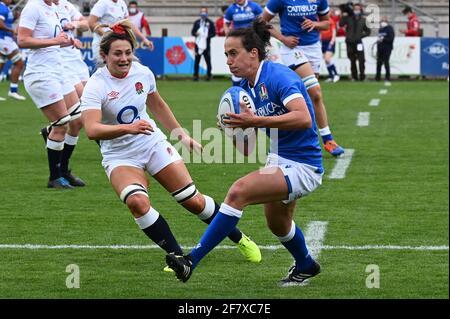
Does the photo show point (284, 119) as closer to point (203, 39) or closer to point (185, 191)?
point (185, 191)

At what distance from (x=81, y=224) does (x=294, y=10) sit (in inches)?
213

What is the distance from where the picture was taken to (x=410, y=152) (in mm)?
14141

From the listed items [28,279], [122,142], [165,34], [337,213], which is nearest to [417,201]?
[337,213]

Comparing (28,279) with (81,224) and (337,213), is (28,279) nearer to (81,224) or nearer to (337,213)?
(81,224)

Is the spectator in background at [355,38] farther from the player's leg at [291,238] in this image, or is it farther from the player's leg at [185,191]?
the player's leg at [291,238]

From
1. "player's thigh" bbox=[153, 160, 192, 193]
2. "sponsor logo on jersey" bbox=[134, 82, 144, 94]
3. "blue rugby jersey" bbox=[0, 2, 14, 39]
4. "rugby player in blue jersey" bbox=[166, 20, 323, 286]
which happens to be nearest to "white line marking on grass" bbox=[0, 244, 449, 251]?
"player's thigh" bbox=[153, 160, 192, 193]

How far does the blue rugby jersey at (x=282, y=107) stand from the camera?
21.8ft

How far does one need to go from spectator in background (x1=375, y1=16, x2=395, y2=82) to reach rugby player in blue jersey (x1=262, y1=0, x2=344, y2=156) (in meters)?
17.6

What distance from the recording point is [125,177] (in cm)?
714

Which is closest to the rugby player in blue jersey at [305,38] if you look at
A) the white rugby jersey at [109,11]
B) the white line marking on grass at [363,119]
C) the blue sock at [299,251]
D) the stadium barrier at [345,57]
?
the white rugby jersey at [109,11]

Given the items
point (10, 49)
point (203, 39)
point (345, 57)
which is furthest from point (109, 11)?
point (345, 57)

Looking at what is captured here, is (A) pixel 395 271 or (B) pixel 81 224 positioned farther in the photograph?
(B) pixel 81 224

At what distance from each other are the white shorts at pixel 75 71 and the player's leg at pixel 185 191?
457cm

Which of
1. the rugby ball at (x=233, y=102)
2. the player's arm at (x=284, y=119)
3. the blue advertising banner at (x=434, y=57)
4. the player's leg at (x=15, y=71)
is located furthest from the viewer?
the blue advertising banner at (x=434, y=57)
